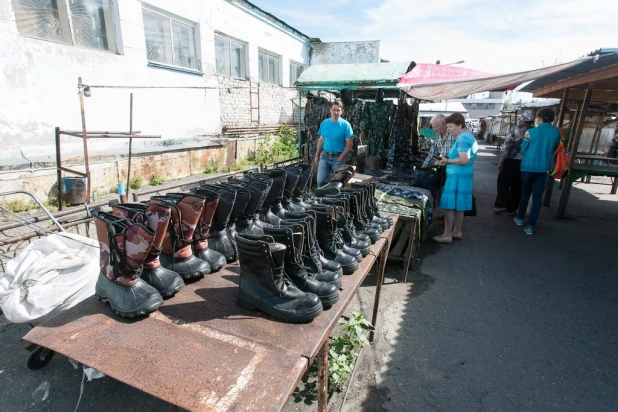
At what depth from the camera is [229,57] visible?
1065cm

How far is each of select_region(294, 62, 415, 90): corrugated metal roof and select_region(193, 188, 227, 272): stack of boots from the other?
502 centimetres

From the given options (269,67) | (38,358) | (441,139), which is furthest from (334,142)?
(269,67)

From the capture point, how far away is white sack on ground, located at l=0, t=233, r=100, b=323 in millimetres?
1938

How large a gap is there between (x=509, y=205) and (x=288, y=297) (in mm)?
6502

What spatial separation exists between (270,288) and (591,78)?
6489mm

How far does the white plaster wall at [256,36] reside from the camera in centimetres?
991

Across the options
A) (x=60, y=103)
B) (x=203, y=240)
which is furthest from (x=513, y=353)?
(x=60, y=103)

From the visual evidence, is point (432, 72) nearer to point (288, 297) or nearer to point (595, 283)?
point (595, 283)

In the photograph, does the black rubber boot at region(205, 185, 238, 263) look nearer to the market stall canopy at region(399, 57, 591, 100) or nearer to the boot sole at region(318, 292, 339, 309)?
the boot sole at region(318, 292, 339, 309)

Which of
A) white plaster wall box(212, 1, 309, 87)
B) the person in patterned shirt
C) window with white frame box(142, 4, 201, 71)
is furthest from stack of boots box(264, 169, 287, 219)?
white plaster wall box(212, 1, 309, 87)

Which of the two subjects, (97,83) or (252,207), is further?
(97,83)

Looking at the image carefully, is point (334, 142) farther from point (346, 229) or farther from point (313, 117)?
point (346, 229)

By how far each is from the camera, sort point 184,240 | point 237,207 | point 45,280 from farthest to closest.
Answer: point 237,207, point 45,280, point 184,240

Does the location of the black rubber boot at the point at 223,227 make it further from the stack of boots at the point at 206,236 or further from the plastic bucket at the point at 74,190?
the plastic bucket at the point at 74,190
